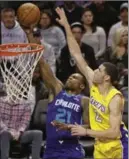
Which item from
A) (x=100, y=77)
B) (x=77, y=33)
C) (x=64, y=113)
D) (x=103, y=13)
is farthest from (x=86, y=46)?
(x=100, y=77)

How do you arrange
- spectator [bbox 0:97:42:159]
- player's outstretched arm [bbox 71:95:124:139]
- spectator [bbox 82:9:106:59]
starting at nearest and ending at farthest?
1. player's outstretched arm [bbox 71:95:124:139]
2. spectator [bbox 0:97:42:159]
3. spectator [bbox 82:9:106:59]

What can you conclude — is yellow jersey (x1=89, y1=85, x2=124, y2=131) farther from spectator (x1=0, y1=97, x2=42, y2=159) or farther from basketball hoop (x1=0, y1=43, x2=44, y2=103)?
spectator (x1=0, y1=97, x2=42, y2=159)

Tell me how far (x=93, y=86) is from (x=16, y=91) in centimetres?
109

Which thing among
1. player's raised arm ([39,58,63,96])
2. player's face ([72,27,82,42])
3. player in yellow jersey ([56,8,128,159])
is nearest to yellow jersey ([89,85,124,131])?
player in yellow jersey ([56,8,128,159])

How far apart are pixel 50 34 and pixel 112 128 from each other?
4294 mm

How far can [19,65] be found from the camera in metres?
7.62

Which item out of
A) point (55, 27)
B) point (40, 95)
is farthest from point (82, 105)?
point (55, 27)

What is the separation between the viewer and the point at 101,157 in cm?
698

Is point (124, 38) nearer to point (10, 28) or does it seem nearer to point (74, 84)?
point (10, 28)

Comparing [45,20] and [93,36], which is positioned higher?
[45,20]

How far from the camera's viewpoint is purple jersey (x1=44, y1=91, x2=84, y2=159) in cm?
738

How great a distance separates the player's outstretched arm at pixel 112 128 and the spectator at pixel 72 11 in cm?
455

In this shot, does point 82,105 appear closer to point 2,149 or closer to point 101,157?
point 101,157

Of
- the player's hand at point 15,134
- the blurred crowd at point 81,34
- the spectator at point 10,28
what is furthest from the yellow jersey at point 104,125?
the spectator at point 10,28
